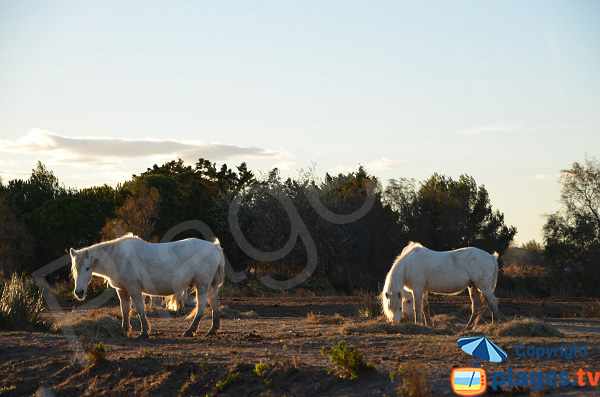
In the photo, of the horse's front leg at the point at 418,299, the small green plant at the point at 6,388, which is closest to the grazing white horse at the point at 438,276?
the horse's front leg at the point at 418,299

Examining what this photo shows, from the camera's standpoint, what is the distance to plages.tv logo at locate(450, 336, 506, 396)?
27.2ft

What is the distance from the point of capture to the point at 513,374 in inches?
356

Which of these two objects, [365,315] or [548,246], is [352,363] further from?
[548,246]

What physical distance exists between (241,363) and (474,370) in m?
3.44

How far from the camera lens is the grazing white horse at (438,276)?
16.4m

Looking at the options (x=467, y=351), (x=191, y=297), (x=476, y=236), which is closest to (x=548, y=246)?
(x=476, y=236)

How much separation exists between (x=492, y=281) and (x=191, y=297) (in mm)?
13622

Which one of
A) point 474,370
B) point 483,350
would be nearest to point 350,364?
point 474,370

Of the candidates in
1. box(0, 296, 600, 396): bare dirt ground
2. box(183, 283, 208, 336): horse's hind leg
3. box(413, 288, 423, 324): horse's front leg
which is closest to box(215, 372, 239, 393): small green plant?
box(0, 296, 600, 396): bare dirt ground

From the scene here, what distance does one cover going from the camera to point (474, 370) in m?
8.95

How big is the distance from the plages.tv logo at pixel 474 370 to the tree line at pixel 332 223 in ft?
72.8

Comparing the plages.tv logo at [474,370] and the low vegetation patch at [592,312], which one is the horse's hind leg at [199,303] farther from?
the low vegetation patch at [592,312]

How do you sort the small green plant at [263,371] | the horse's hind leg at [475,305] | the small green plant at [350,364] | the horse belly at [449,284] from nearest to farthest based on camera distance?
the small green plant at [350,364], the small green plant at [263,371], the horse's hind leg at [475,305], the horse belly at [449,284]

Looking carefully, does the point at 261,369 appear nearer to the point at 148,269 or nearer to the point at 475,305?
the point at 148,269
